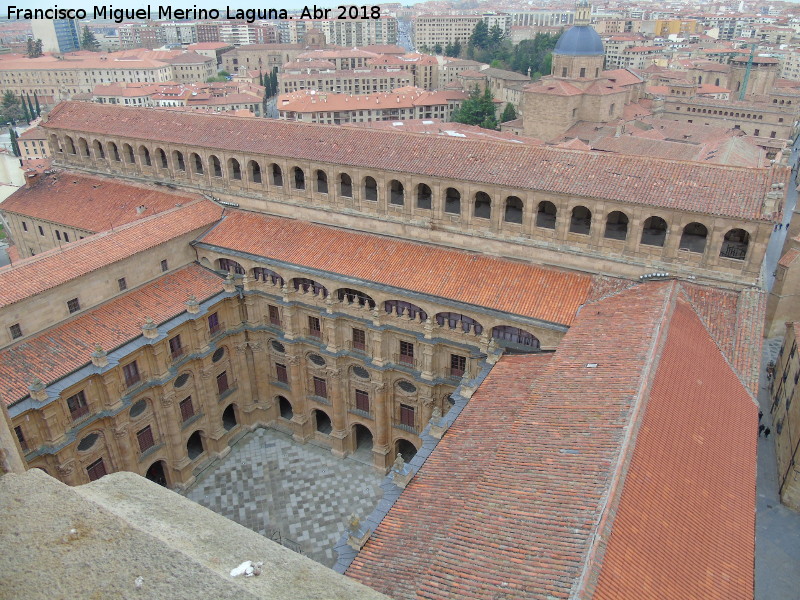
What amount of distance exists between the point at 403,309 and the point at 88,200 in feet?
92.3

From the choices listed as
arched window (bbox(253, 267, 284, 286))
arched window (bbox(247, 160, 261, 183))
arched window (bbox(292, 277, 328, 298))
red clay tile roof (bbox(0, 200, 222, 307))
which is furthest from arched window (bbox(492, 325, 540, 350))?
red clay tile roof (bbox(0, 200, 222, 307))

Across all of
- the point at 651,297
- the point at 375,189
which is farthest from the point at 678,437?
the point at 375,189

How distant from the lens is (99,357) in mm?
31359

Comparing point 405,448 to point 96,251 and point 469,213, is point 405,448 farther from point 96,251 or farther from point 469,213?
point 96,251

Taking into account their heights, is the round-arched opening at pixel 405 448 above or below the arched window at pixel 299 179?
below

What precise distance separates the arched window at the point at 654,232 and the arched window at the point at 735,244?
122 inches

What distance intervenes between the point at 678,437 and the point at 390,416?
67.7 feet

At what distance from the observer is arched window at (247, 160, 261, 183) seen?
42.0 metres

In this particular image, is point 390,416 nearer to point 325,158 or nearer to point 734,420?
point 325,158

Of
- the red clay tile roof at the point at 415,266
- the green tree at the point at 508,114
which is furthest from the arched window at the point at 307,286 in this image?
the green tree at the point at 508,114

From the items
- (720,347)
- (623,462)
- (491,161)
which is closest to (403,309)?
(491,161)

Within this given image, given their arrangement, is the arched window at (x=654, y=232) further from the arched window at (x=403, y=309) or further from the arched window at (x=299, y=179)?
the arched window at (x=299, y=179)

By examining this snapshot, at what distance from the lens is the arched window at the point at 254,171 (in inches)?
1654

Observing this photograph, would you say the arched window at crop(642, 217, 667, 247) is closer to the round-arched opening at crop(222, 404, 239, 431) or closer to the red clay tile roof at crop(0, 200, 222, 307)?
the red clay tile roof at crop(0, 200, 222, 307)
